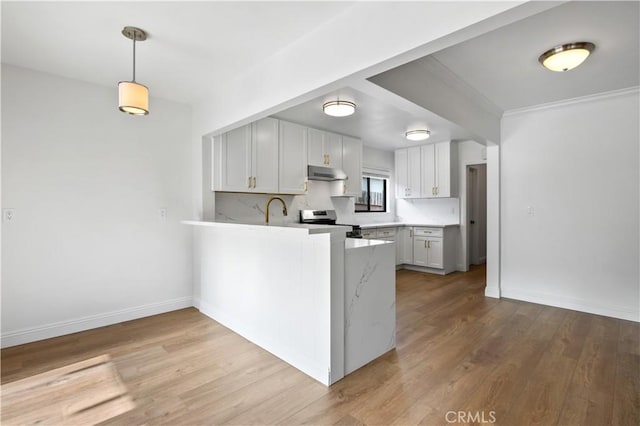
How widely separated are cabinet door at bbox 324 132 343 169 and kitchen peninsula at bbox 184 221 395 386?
2.20 m

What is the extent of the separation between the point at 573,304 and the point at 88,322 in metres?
5.44

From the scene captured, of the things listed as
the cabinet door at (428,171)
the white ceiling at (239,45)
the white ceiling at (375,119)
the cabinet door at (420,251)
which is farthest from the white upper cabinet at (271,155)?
the cabinet door at (420,251)

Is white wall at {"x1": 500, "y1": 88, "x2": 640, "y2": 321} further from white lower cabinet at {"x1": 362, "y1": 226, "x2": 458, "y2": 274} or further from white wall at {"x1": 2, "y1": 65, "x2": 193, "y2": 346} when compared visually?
white wall at {"x1": 2, "y1": 65, "x2": 193, "y2": 346}

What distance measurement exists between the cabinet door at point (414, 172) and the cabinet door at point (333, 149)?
1.87m

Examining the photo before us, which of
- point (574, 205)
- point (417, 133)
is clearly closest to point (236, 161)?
point (417, 133)

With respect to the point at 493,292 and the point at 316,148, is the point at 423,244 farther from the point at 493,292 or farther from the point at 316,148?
the point at 316,148

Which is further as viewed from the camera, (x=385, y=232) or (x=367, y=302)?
(x=385, y=232)

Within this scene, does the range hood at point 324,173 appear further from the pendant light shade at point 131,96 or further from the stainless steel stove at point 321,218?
the pendant light shade at point 131,96

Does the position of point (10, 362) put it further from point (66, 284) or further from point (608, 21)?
point (608, 21)

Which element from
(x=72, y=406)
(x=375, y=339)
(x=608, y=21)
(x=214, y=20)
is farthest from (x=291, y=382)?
(x=608, y=21)

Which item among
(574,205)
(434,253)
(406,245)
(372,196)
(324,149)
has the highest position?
(324,149)

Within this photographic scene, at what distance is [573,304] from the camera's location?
377cm

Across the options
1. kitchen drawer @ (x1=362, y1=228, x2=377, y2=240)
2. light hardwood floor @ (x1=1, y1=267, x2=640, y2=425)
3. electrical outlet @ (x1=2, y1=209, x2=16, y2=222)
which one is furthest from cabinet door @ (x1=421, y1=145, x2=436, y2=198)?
electrical outlet @ (x1=2, y1=209, x2=16, y2=222)

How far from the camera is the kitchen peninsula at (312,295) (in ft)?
7.14
